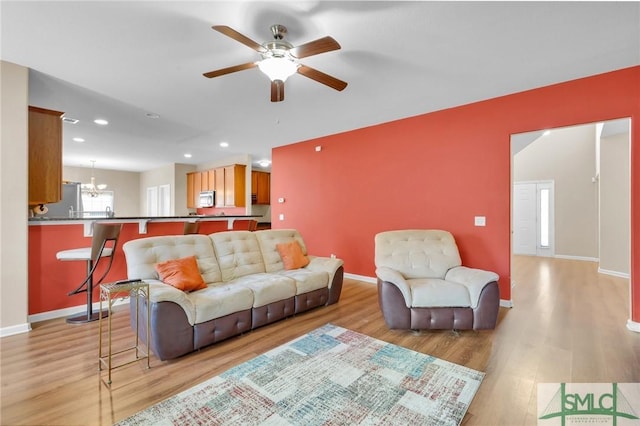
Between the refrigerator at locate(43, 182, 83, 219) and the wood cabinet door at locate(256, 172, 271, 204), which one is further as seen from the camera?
the wood cabinet door at locate(256, 172, 271, 204)

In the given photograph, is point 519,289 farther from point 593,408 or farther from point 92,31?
point 92,31

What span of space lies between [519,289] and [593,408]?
2.93 meters

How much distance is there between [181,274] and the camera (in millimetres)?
2664

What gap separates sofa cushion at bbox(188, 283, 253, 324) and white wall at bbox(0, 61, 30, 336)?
5.93 feet

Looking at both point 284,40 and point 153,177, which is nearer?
point 284,40

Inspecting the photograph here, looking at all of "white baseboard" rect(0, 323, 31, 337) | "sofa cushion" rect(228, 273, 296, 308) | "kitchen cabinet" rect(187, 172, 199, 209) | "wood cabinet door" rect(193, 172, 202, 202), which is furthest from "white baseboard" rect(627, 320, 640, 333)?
"kitchen cabinet" rect(187, 172, 199, 209)

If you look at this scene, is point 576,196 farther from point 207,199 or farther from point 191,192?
point 191,192

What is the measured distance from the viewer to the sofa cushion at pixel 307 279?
10.6 ft

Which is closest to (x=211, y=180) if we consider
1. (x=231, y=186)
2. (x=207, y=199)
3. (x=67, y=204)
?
(x=207, y=199)

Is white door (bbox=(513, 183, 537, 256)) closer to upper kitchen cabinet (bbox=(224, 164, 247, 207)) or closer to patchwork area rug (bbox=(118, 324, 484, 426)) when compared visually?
patchwork area rug (bbox=(118, 324, 484, 426))

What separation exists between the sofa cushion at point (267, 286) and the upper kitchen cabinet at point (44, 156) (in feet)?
7.79

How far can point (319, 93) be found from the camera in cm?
346

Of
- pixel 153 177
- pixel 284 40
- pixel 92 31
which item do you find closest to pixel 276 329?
pixel 284 40

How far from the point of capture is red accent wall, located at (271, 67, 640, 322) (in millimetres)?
3000
